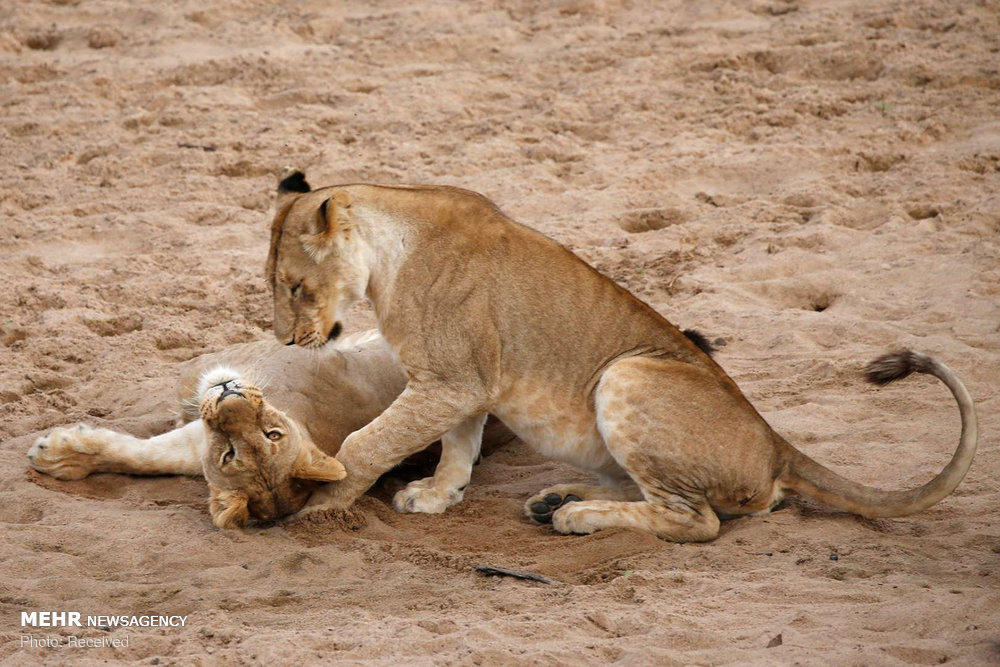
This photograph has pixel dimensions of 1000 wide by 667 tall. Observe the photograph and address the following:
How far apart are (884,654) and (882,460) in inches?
68.9

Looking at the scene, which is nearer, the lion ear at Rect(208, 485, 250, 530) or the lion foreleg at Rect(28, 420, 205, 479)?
the lion ear at Rect(208, 485, 250, 530)

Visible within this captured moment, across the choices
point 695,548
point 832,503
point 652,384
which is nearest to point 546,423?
point 652,384

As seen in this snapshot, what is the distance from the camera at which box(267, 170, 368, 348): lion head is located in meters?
5.04

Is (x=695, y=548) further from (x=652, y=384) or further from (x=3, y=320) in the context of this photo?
(x=3, y=320)

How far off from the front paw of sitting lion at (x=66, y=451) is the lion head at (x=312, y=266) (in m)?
0.92

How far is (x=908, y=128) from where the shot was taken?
8641 mm

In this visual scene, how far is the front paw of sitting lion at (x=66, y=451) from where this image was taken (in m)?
5.24

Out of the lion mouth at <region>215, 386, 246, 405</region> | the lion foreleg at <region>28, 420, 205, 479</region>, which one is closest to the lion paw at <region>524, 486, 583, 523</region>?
the lion mouth at <region>215, 386, 246, 405</region>

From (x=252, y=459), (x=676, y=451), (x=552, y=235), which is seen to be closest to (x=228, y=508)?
(x=252, y=459)

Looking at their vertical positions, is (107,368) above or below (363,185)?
below

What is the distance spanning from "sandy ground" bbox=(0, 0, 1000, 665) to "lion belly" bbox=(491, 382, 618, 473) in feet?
1.15

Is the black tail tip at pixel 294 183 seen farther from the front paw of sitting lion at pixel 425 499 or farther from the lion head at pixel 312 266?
the front paw of sitting lion at pixel 425 499

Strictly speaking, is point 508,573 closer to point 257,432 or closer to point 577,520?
point 577,520

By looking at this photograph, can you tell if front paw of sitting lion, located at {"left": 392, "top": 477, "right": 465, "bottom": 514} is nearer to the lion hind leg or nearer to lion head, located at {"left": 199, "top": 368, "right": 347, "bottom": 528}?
lion head, located at {"left": 199, "top": 368, "right": 347, "bottom": 528}
